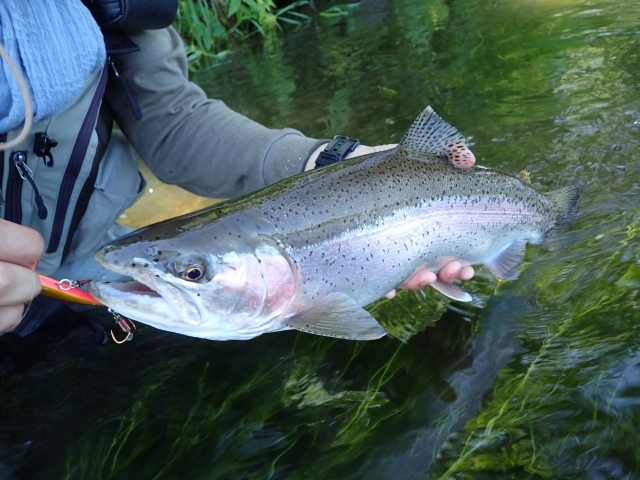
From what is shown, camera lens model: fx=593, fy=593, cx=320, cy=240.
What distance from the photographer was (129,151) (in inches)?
117

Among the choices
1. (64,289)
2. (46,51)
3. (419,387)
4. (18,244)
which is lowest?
(419,387)

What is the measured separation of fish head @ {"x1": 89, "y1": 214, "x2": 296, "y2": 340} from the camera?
1.53 metres

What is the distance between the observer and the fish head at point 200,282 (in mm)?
1526

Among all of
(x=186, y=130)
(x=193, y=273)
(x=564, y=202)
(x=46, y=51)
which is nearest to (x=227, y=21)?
(x=186, y=130)

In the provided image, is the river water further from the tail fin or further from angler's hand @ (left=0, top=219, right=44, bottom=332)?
angler's hand @ (left=0, top=219, right=44, bottom=332)

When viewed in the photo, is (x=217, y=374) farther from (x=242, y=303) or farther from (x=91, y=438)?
(x=242, y=303)

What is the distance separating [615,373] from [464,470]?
626 mm

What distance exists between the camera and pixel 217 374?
2.52m

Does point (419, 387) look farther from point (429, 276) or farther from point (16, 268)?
point (16, 268)

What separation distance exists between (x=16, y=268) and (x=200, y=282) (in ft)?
1.69

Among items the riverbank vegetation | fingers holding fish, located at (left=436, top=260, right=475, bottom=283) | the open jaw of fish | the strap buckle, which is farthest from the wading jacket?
the riverbank vegetation

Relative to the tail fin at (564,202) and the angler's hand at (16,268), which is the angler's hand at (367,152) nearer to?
the tail fin at (564,202)

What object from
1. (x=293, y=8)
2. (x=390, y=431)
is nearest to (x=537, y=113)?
(x=390, y=431)

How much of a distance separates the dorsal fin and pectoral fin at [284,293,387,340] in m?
0.67
